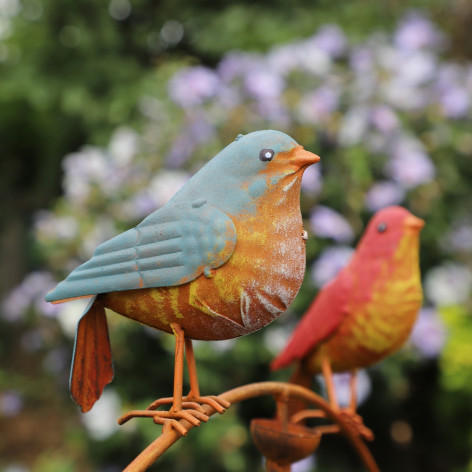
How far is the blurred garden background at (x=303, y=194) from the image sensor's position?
2.36 meters

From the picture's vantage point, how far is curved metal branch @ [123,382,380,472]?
0.75 m

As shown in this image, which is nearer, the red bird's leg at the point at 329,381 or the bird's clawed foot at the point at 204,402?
the bird's clawed foot at the point at 204,402

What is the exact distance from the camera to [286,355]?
1.49m

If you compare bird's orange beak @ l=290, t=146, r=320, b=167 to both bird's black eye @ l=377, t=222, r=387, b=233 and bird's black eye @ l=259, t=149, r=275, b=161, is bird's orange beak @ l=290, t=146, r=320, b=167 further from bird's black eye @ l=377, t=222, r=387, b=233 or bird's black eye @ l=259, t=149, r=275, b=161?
bird's black eye @ l=377, t=222, r=387, b=233

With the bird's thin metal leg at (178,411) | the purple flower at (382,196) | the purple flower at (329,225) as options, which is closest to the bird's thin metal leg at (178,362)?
the bird's thin metal leg at (178,411)

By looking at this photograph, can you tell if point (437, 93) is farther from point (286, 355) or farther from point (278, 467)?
point (278, 467)

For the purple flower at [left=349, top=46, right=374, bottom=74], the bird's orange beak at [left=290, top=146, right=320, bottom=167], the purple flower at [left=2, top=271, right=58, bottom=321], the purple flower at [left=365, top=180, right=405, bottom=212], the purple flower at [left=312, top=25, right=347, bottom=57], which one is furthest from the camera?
the purple flower at [left=312, top=25, right=347, bottom=57]

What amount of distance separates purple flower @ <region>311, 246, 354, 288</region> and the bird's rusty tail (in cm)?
145

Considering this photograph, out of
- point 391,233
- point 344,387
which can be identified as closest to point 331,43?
point 344,387

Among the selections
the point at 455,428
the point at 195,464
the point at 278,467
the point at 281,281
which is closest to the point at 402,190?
the point at 455,428

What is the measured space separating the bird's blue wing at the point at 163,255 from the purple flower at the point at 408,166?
6.05 ft

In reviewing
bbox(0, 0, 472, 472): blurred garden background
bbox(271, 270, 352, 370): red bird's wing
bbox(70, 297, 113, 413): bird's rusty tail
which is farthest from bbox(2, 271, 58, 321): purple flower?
bbox(70, 297, 113, 413): bird's rusty tail

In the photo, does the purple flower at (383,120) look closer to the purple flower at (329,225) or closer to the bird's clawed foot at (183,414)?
the purple flower at (329,225)

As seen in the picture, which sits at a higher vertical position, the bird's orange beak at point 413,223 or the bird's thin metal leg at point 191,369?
the bird's orange beak at point 413,223
